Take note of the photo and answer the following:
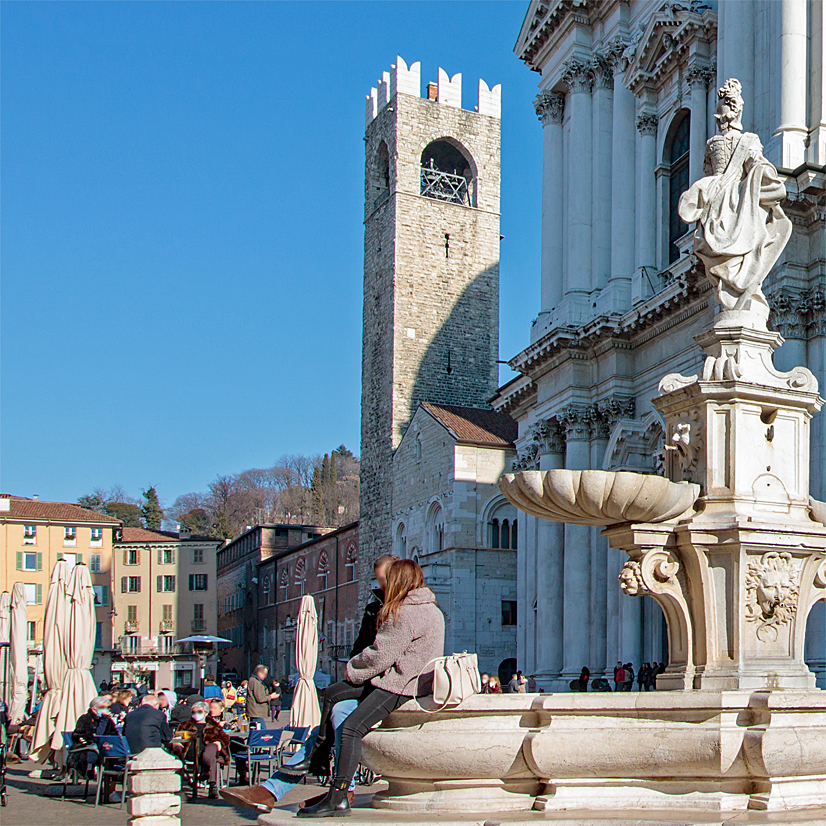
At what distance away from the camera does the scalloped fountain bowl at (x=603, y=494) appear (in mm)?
6910

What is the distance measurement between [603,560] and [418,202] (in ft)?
115

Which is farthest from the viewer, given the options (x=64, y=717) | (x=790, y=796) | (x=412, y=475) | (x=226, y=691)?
(x=412, y=475)

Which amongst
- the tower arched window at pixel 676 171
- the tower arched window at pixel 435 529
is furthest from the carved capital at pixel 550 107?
the tower arched window at pixel 435 529

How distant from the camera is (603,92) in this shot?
1249 inches

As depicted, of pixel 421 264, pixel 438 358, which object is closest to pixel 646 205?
pixel 438 358

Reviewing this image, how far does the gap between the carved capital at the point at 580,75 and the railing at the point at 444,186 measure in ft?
101

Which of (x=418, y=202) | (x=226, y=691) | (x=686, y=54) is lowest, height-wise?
(x=226, y=691)

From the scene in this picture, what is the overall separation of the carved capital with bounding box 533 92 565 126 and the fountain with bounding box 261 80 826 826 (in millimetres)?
25741

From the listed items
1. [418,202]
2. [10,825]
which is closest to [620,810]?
[10,825]

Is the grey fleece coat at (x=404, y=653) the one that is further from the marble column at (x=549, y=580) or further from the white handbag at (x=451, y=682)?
the marble column at (x=549, y=580)

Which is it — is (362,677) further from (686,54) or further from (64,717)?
(686,54)

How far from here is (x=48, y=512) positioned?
68.2 m

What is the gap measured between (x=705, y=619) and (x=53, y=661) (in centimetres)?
1243

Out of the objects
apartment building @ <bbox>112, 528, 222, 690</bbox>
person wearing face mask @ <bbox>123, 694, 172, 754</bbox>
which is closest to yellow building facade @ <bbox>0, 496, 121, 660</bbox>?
apartment building @ <bbox>112, 528, 222, 690</bbox>
